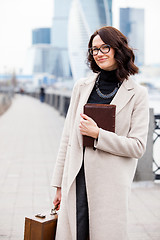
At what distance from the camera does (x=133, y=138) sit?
6.84 ft

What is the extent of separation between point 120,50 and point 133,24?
951 centimetres

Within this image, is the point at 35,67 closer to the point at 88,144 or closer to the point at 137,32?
the point at 137,32

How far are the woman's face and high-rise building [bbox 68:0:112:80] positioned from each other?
15.5m

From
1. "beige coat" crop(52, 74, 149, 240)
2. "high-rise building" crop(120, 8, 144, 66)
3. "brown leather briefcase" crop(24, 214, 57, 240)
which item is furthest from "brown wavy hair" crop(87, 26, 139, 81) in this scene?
"high-rise building" crop(120, 8, 144, 66)

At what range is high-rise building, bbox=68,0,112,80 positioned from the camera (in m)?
20.4

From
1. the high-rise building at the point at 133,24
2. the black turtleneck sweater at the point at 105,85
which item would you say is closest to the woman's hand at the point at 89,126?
the black turtleneck sweater at the point at 105,85

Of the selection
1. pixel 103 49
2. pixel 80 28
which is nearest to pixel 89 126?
pixel 103 49

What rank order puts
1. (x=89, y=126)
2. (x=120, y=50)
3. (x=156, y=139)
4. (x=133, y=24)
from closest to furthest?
1. (x=89, y=126)
2. (x=120, y=50)
3. (x=156, y=139)
4. (x=133, y=24)

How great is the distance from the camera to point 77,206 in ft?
7.04

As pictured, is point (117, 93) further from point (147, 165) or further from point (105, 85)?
point (147, 165)

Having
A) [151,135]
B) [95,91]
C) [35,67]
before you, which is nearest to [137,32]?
[151,135]

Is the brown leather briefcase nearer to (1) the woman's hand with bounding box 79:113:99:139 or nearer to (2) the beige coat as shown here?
(2) the beige coat

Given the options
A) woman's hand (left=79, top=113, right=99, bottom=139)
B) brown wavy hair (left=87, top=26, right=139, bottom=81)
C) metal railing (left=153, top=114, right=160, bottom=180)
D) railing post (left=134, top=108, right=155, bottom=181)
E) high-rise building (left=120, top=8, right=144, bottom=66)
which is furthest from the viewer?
high-rise building (left=120, top=8, right=144, bottom=66)

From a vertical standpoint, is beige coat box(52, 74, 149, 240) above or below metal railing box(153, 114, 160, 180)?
above
